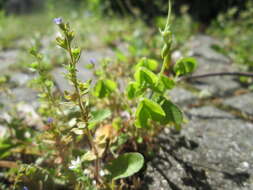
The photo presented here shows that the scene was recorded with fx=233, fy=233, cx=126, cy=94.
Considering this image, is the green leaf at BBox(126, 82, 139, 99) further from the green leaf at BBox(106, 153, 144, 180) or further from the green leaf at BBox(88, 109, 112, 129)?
the green leaf at BBox(106, 153, 144, 180)

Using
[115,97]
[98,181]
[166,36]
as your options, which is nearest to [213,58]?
[115,97]

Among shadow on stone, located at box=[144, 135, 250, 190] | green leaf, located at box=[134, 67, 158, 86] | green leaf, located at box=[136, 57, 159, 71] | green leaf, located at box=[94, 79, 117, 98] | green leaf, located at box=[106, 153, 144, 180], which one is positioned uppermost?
green leaf, located at box=[136, 57, 159, 71]

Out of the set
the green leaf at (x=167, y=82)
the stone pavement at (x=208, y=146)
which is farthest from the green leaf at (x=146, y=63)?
the stone pavement at (x=208, y=146)

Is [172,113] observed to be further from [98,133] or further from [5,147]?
[5,147]

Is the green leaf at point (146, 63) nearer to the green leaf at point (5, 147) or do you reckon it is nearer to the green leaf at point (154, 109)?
the green leaf at point (154, 109)

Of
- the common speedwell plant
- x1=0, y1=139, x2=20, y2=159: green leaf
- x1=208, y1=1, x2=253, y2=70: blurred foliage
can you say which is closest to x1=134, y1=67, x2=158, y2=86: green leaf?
the common speedwell plant

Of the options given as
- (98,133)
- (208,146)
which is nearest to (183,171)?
(208,146)

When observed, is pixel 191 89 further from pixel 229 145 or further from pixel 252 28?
pixel 252 28
